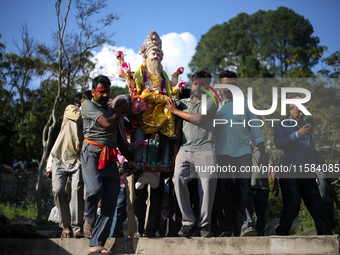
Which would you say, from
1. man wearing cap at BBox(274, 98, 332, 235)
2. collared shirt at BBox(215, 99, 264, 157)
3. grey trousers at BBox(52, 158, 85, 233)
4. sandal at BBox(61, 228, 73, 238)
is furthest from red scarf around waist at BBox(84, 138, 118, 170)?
man wearing cap at BBox(274, 98, 332, 235)

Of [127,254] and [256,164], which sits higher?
[256,164]

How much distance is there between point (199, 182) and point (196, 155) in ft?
1.22

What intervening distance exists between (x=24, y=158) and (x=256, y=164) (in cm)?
2734

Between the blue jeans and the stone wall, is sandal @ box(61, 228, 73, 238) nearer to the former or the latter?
the blue jeans

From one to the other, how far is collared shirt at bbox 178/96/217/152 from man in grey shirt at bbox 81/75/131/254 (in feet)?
3.42

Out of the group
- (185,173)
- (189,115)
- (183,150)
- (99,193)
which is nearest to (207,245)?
(185,173)

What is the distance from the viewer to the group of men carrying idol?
493cm

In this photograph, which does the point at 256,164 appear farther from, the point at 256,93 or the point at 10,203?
the point at 256,93

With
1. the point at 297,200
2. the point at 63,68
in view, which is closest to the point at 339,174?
the point at 297,200

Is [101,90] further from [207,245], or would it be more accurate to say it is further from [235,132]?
[207,245]

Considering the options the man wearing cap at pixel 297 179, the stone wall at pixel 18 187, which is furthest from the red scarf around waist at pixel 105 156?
the stone wall at pixel 18 187

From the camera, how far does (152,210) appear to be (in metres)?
5.75

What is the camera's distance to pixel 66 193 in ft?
19.6

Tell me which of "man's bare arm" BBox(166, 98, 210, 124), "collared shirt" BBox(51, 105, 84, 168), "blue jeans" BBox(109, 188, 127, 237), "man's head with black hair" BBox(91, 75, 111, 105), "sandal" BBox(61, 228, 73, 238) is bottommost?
"sandal" BBox(61, 228, 73, 238)
